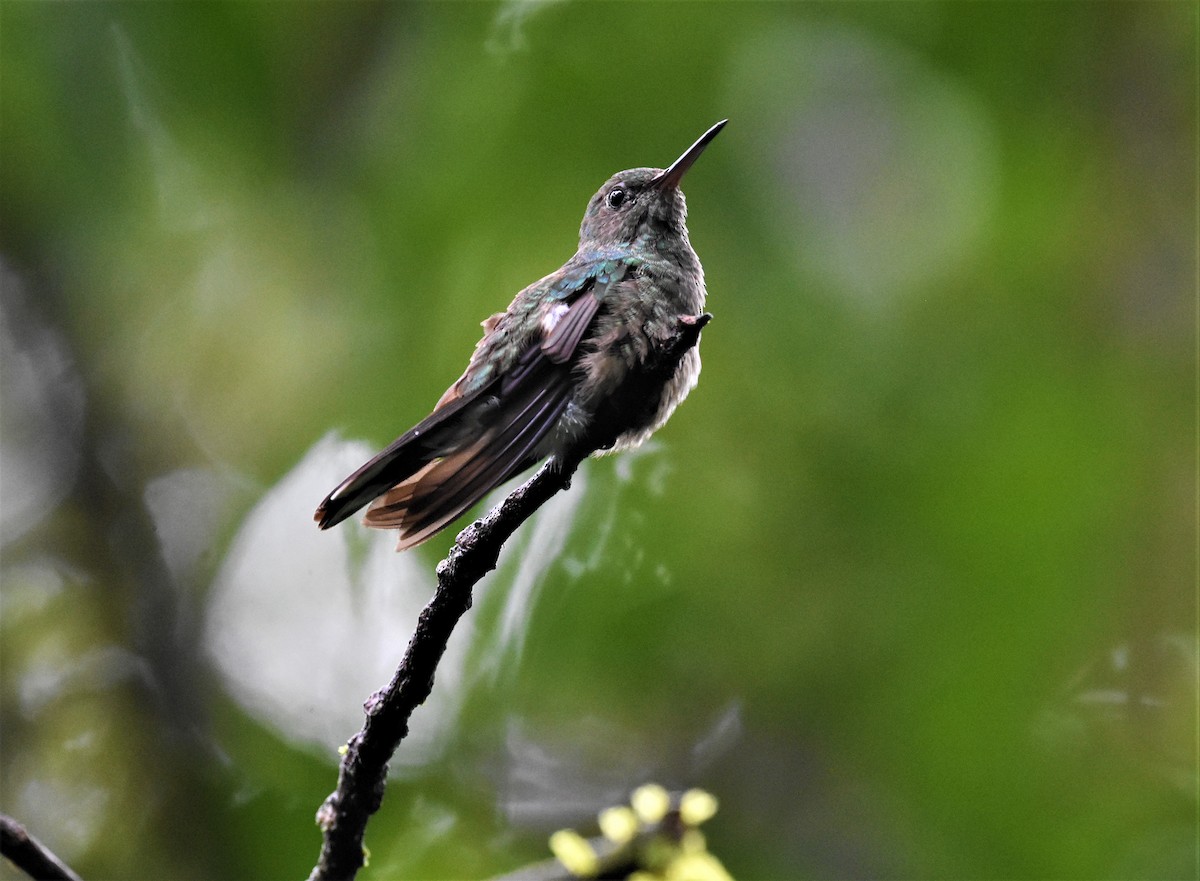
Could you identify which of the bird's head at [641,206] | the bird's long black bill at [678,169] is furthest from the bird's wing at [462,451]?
the bird's long black bill at [678,169]

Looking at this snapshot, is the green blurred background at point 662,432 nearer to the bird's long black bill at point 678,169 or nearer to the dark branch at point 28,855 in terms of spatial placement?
the bird's long black bill at point 678,169

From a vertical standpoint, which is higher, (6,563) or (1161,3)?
(1161,3)

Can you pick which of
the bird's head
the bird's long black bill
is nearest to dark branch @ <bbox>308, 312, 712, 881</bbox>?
the bird's head

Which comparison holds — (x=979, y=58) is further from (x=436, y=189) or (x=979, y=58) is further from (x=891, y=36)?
(x=436, y=189)

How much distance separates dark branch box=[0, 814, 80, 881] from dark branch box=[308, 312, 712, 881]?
0.45 meters

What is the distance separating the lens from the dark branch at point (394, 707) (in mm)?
2008

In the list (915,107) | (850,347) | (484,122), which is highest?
(915,107)

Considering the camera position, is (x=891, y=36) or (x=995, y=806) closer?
(x=995, y=806)

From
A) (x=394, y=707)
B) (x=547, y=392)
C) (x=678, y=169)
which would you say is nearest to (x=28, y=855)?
(x=394, y=707)

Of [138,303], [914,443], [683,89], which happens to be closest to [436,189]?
[683,89]

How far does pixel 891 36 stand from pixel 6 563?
4.54 metres

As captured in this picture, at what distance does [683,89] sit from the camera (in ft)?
15.5

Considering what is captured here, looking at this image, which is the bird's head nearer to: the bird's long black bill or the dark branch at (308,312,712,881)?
the bird's long black bill

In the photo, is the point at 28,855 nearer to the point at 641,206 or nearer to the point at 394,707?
the point at 394,707
